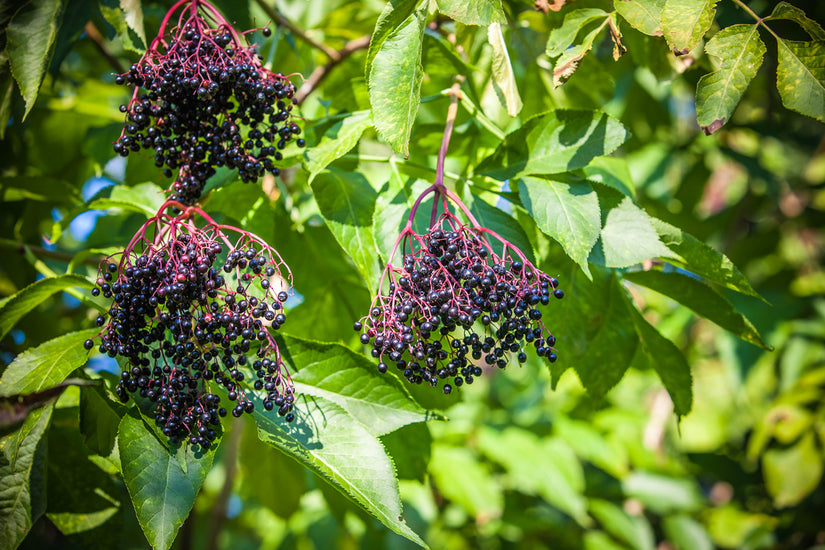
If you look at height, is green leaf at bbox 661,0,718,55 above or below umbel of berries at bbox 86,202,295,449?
above

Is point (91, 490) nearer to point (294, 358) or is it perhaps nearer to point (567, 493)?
point (294, 358)

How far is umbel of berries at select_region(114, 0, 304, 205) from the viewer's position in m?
1.15

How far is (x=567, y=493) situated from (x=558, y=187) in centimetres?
150

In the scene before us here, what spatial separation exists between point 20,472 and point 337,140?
3.00ft

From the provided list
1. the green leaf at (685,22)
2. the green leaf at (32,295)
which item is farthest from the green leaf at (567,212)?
the green leaf at (32,295)

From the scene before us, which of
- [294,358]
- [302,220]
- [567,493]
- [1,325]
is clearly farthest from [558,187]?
[567,493]

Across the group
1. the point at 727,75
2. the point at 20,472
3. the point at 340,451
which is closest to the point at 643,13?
the point at 727,75

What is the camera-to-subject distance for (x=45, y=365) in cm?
110

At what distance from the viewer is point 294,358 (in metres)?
1.16

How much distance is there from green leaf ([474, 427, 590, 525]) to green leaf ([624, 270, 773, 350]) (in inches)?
43.7

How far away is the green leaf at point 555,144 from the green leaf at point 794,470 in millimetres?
2209

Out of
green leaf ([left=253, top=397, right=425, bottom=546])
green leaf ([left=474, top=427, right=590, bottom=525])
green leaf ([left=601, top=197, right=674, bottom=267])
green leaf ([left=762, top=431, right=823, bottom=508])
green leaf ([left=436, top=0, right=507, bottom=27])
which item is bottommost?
green leaf ([left=762, top=431, right=823, bottom=508])

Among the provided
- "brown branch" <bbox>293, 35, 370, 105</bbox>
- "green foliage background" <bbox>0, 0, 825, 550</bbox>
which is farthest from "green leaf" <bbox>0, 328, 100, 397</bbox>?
"brown branch" <bbox>293, 35, 370, 105</bbox>

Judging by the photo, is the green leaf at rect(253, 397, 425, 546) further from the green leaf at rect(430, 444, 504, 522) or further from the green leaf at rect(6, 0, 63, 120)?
the green leaf at rect(430, 444, 504, 522)
